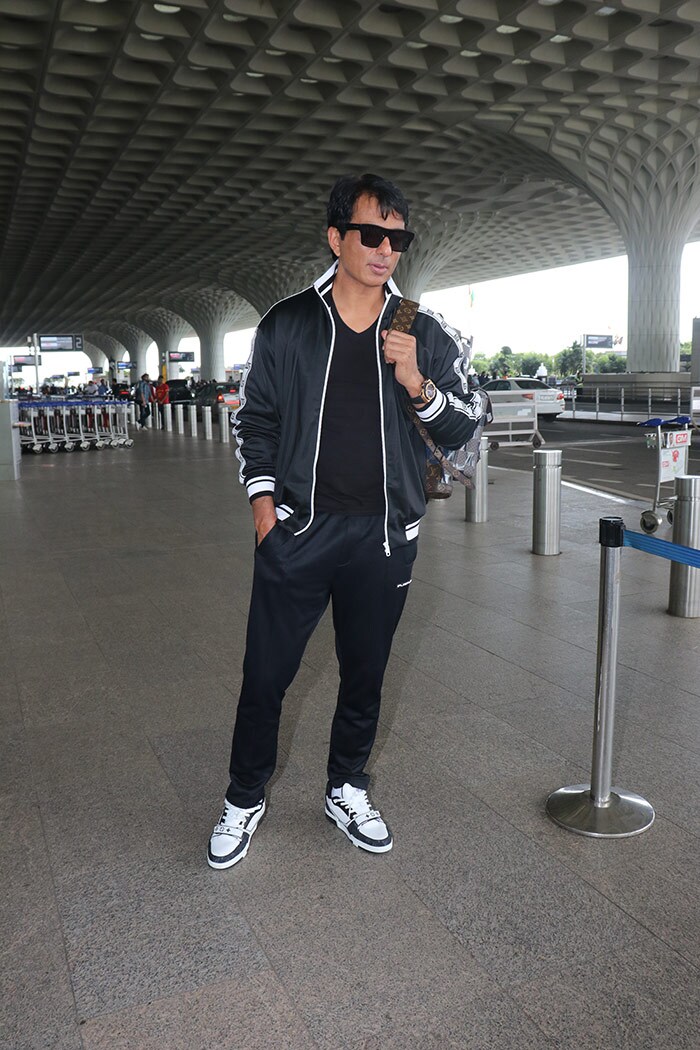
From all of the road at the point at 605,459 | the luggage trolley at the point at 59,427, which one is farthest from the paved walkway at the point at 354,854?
the luggage trolley at the point at 59,427

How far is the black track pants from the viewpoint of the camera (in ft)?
9.03

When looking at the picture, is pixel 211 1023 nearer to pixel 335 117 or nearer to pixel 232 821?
pixel 232 821

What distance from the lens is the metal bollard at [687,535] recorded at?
567cm

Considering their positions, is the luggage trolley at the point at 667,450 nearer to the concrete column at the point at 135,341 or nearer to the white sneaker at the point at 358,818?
the white sneaker at the point at 358,818

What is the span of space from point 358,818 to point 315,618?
69cm

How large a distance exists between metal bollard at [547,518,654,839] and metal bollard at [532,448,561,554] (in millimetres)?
4680

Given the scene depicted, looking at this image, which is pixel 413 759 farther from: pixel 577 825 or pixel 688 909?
pixel 688 909

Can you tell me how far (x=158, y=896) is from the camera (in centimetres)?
267

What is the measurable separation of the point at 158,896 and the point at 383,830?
2.42 feet

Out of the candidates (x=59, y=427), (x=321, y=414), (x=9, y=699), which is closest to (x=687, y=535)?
(x=321, y=414)

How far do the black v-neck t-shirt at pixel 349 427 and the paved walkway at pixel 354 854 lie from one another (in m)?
1.19

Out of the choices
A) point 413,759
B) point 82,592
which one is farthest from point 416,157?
point 413,759

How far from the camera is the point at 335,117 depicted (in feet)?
85.9

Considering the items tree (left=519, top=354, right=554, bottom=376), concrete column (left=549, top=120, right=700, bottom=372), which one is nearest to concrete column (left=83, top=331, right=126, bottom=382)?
tree (left=519, top=354, right=554, bottom=376)
